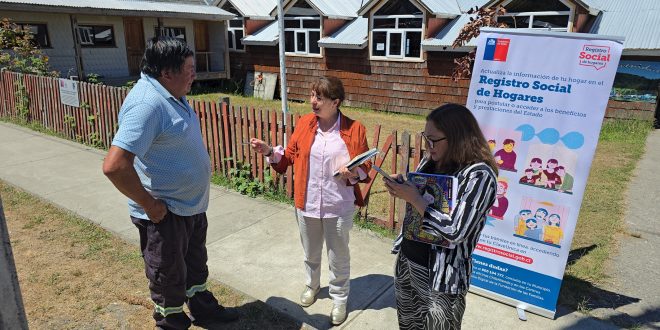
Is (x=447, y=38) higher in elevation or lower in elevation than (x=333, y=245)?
higher

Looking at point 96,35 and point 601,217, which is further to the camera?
point 96,35

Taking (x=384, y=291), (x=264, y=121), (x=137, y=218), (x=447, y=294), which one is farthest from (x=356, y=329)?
(x=264, y=121)

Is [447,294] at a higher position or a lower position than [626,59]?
lower

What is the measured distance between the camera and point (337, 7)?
601 inches

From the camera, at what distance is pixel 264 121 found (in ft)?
18.0

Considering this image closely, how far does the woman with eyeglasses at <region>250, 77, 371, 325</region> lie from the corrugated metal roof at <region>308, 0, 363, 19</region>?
40.2ft

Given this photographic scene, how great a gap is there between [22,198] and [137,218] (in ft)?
12.8

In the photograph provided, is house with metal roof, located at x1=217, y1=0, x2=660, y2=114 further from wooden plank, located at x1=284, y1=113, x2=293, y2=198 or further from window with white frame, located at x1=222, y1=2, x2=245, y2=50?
wooden plank, located at x1=284, y1=113, x2=293, y2=198

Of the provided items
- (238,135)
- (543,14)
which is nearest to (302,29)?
(543,14)

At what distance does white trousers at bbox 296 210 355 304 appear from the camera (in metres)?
2.97

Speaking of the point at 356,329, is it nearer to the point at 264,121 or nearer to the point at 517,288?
the point at 517,288

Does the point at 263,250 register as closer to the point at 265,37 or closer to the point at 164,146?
the point at 164,146

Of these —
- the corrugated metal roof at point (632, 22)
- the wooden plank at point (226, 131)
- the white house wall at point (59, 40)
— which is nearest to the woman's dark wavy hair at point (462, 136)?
the wooden plank at point (226, 131)

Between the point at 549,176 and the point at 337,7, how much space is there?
13.4 m
